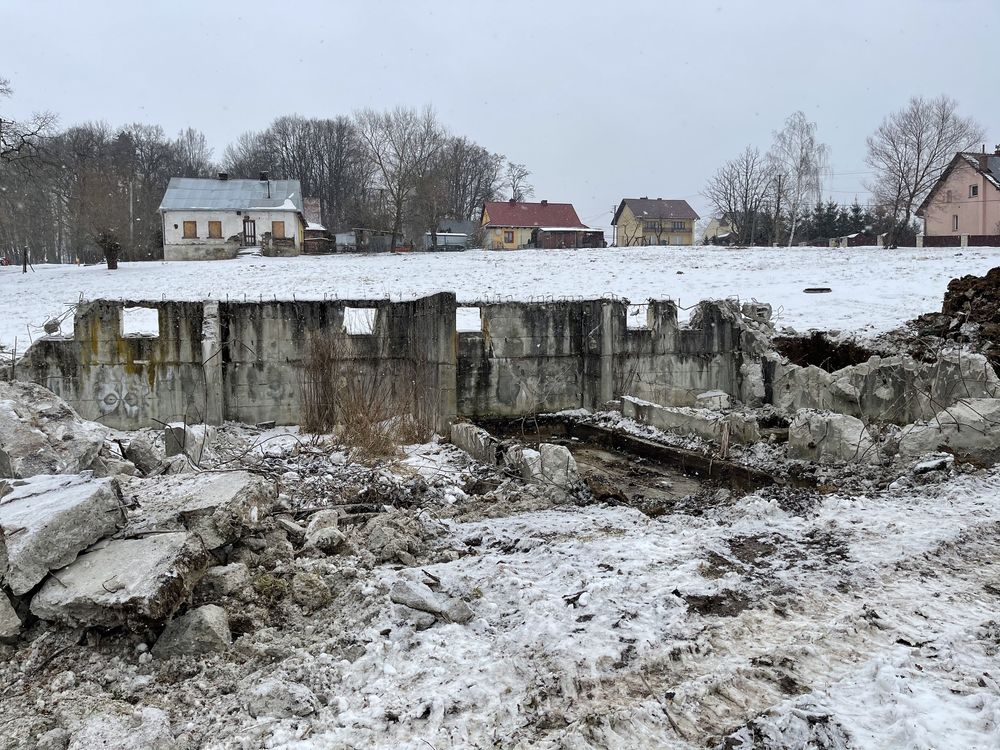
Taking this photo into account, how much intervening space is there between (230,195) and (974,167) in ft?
135

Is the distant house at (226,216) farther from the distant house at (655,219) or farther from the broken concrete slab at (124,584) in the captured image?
the broken concrete slab at (124,584)

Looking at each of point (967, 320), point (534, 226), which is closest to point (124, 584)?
point (967, 320)

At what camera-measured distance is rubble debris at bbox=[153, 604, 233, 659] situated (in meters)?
3.89

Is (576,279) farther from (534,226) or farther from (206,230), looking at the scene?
(534,226)

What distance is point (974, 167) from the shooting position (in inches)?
1500

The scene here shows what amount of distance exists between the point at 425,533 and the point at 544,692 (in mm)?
2412

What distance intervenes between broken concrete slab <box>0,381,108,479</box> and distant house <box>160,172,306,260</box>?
3126 cm

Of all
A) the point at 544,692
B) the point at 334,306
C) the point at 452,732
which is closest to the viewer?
the point at 452,732

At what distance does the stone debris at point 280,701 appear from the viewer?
134 inches

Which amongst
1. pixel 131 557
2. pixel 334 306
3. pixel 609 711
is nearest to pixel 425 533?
pixel 131 557

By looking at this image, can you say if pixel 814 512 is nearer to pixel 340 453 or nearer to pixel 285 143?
pixel 340 453

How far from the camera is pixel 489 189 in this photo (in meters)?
60.5

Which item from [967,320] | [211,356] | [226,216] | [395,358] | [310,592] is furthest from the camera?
[226,216]

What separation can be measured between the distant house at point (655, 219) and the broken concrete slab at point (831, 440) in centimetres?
5409
